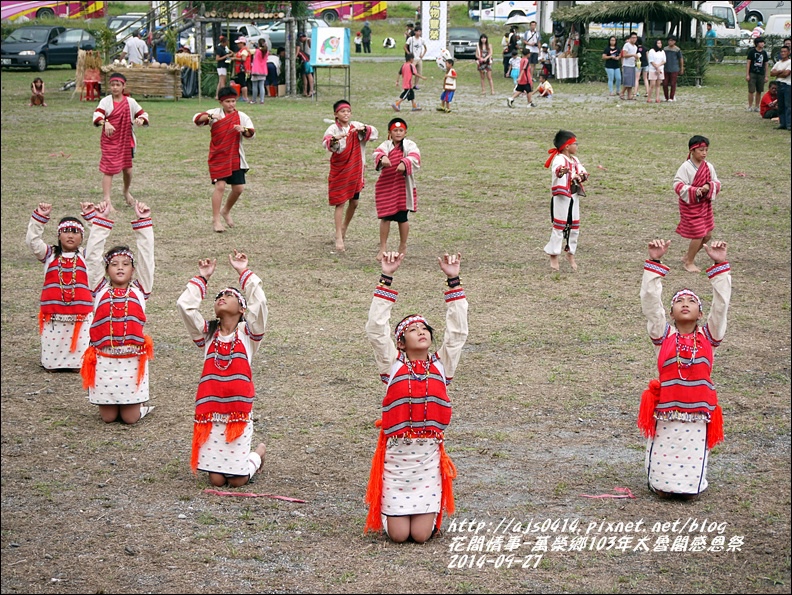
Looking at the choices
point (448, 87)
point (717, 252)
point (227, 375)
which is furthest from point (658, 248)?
point (448, 87)

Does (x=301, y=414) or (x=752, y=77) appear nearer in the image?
(x=301, y=414)

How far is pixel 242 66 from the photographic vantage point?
27.0 m

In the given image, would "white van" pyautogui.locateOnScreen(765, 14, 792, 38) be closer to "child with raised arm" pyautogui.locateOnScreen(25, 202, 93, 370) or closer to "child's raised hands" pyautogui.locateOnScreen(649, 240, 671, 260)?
"child with raised arm" pyautogui.locateOnScreen(25, 202, 93, 370)

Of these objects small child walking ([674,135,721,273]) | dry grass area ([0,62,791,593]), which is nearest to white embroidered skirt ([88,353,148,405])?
dry grass area ([0,62,791,593])

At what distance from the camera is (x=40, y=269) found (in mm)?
11391

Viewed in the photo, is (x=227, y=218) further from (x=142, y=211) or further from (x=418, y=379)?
(x=418, y=379)

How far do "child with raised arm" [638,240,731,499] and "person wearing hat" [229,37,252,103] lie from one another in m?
22.2

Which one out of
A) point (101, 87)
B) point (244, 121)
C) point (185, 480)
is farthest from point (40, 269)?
point (101, 87)

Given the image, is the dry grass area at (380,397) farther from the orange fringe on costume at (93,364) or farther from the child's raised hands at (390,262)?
the child's raised hands at (390,262)

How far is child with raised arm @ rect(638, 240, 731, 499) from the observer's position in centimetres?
590

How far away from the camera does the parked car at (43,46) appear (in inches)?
1374

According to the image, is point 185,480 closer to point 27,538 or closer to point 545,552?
point 27,538

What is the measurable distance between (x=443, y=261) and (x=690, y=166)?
622 centimetres

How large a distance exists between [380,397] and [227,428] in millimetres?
1894
